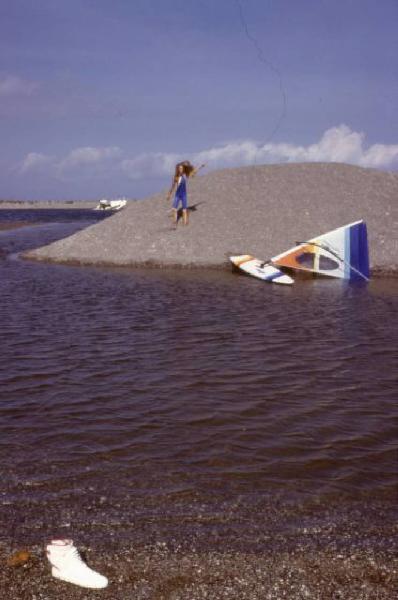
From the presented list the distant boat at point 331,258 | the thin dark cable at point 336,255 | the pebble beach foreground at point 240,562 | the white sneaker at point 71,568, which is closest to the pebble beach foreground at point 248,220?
the distant boat at point 331,258

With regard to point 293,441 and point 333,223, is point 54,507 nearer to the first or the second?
point 293,441

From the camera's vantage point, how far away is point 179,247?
21859mm

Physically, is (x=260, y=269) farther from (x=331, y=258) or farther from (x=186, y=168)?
(x=186, y=168)

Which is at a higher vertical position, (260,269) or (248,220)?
(248,220)

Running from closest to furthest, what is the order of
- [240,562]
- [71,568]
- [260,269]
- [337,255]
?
1. [71,568]
2. [240,562]
3. [260,269]
4. [337,255]

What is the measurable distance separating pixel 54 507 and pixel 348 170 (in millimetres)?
26049

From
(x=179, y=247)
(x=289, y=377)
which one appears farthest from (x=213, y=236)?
(x=289, y=377)

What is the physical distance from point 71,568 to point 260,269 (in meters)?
15.0

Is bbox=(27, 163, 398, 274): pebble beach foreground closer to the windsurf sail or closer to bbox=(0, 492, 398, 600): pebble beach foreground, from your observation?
the windsurf sail

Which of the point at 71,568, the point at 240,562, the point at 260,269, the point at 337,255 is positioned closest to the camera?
the point at 71,568

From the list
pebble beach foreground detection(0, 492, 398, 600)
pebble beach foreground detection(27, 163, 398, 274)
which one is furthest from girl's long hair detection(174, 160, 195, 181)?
pebble beach foreground detection(0, 492, 398, 600)

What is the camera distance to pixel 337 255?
61.2 ft

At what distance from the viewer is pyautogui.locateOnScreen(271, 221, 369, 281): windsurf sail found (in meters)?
18.4

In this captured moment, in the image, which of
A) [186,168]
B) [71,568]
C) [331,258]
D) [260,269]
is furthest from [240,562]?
[186,168]
